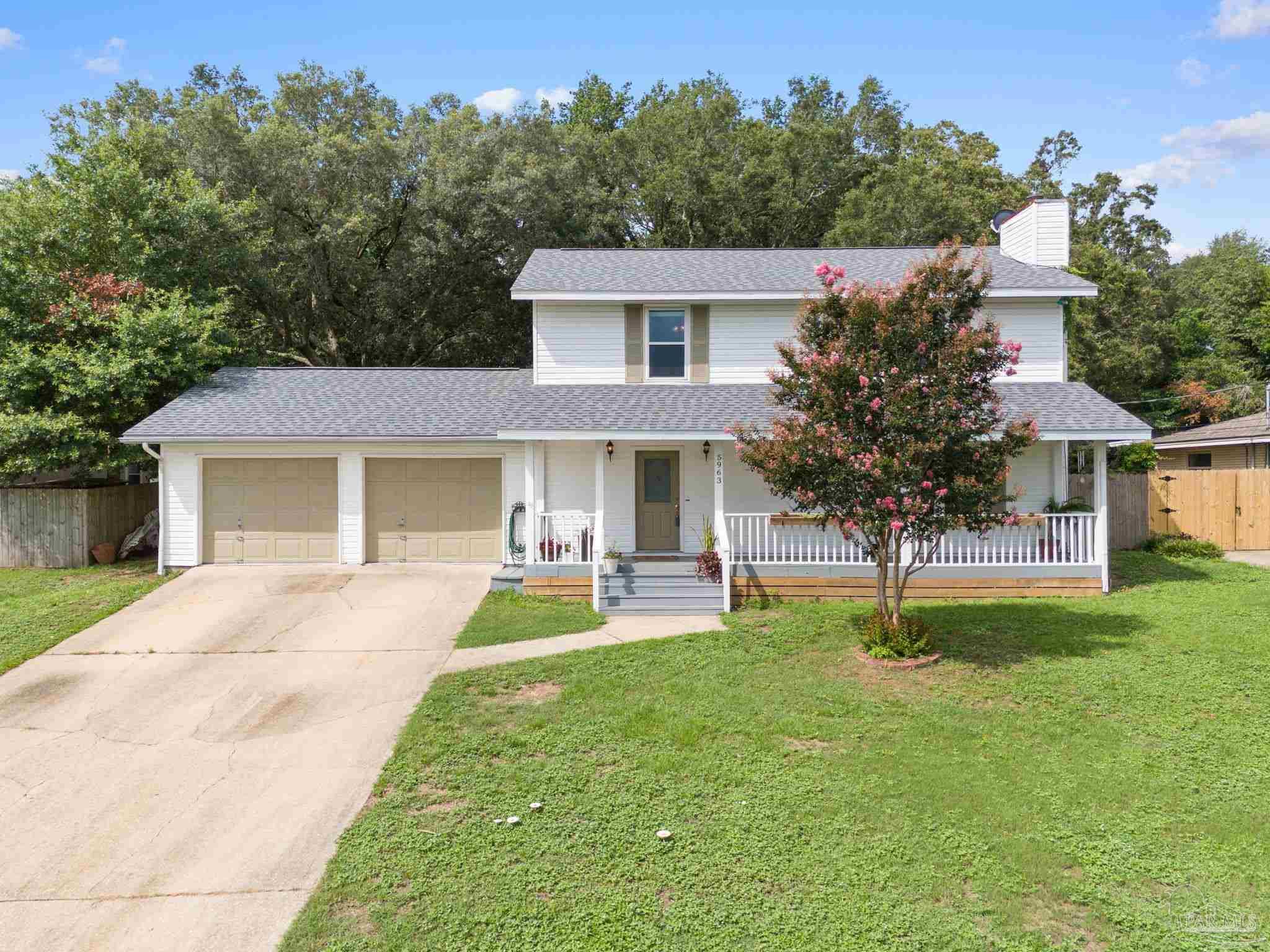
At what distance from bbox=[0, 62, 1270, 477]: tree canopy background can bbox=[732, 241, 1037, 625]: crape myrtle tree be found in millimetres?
11462

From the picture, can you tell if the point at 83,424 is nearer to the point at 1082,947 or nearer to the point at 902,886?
the point at 902,886

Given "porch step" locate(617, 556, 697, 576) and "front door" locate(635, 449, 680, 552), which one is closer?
"porch step" locate(617, 556, 697, 576)

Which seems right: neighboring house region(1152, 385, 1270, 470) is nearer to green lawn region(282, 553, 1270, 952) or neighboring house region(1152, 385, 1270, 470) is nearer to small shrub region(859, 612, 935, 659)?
green lawn region(282, 553, 1270, 952)

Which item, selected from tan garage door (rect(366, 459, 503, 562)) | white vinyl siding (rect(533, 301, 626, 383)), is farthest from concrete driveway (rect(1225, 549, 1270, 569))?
tan garage door (rect(366, 459, 503, 562))

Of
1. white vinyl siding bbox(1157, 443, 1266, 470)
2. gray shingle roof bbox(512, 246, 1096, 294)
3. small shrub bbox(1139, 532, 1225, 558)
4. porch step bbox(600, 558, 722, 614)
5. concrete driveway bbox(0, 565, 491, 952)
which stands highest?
gray shingle roof bbox(512, 246, 1096, 294)

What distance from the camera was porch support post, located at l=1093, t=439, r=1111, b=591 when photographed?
12211 mm

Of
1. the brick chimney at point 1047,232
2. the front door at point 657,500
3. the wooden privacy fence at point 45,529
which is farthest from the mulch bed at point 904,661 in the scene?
the wooden privacy fence at point 45,529

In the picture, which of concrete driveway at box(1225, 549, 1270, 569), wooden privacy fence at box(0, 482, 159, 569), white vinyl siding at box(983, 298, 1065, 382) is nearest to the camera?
white vinyl siding at box(983, 298, 1065, 382)

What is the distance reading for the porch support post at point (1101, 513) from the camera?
1221 centimetres

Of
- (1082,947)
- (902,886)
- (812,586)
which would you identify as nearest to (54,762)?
(902,886)

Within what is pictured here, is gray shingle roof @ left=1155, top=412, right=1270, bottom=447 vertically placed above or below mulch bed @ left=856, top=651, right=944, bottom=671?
above

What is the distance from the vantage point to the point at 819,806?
5.47 m

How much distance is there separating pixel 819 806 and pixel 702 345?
10.7m

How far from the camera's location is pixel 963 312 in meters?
8.57
